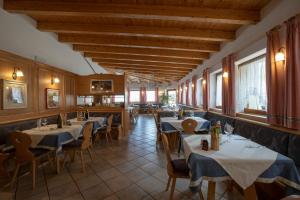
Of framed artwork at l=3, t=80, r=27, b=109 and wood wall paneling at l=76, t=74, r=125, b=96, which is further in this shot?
wood wall paneling at l=76, t=74, r=125, b=96

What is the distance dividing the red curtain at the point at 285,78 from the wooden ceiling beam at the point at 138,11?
0.72 m

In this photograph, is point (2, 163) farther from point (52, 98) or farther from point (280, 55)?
point (280, 55)

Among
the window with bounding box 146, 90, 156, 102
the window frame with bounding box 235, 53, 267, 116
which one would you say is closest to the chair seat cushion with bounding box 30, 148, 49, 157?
the window frame with bounding box 235, 53, 267, 116

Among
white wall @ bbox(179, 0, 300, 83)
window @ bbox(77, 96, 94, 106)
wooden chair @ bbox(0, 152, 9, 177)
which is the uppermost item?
white wall @ bbox(179, 0, 300, 83)

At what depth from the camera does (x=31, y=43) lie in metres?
4.19

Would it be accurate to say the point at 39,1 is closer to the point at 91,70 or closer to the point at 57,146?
the point at 57,146

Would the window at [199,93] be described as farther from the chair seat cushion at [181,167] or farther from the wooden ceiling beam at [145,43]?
the chair seat cushion at [181,167]

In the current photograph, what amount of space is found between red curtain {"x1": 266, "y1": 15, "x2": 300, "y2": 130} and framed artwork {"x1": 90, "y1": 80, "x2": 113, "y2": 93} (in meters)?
4.98

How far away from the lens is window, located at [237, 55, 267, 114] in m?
3.76

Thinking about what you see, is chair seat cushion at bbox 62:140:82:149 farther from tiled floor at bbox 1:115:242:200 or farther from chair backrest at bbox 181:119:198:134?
chair backrest at bbox 181:119:198:134

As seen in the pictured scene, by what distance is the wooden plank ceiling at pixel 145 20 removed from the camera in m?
3.16

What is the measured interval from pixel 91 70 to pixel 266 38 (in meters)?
6.91

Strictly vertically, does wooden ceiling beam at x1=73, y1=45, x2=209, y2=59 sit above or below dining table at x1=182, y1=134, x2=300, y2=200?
above

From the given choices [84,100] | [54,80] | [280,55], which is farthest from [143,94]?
[280,55]
